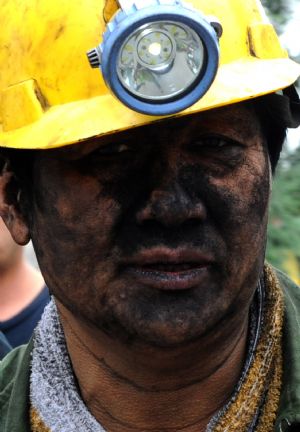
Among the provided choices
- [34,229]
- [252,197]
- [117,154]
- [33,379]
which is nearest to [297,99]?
[252,197]

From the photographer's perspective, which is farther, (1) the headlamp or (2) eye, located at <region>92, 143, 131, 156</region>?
(2) eye, located at <region>92, 143, 131, 156</region>

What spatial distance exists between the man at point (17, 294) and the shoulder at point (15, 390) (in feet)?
3.84

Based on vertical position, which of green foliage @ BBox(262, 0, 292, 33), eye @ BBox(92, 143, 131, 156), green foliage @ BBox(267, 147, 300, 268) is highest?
eye @ BBox(92, 143, 131, 156)

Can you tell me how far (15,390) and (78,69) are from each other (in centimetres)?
98

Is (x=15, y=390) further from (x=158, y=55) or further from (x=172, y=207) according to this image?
(x=158, y=55)

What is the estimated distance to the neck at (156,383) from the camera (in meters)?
2.39

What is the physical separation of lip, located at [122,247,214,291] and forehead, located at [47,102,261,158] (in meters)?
0.26

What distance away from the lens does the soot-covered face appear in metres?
2.18

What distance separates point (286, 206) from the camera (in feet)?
13.7

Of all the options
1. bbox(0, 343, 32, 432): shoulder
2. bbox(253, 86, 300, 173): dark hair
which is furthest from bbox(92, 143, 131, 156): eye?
bbox(0, 343, 32, 432): shoulder

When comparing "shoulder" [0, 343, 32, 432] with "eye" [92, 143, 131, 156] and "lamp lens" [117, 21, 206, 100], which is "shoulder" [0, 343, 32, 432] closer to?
"eye" [92, 143, 131, 156]

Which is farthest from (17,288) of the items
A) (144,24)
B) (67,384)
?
(144,24)

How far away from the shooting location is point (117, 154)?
224cm

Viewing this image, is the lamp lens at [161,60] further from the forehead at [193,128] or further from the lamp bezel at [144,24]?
the forehead at [193,128]
